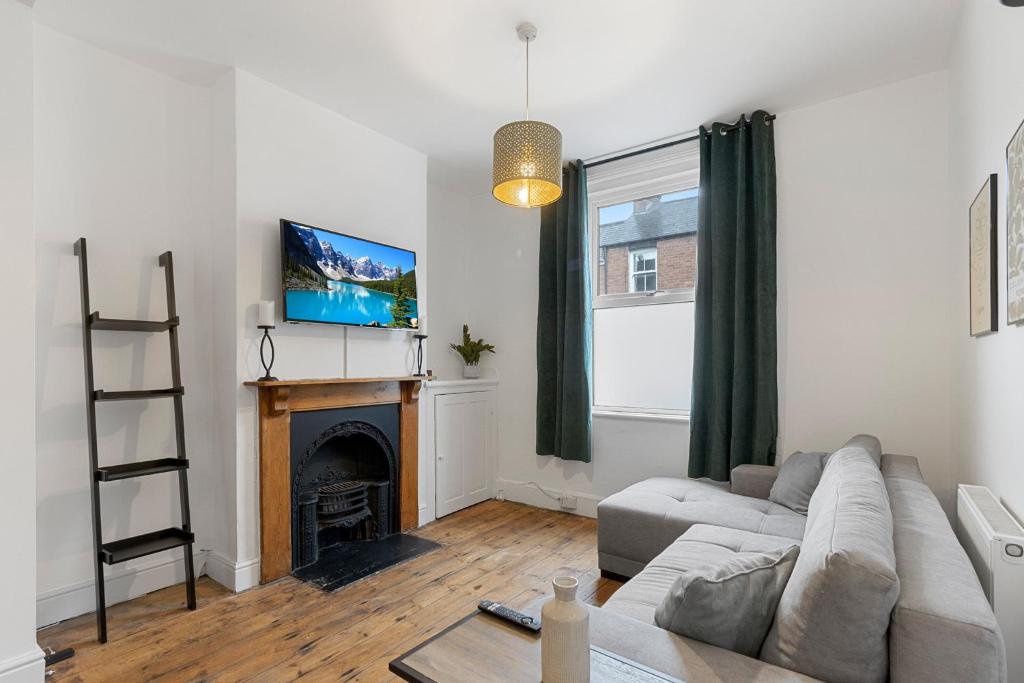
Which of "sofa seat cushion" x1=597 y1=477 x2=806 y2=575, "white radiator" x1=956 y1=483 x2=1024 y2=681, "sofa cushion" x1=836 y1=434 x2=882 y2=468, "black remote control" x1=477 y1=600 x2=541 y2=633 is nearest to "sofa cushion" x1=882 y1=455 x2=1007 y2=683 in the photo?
"white radiator" x1=956 y1=483 x2=1024 y2=681

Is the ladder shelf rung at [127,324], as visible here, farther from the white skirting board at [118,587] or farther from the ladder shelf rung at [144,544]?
the white skirting board at [118,587]

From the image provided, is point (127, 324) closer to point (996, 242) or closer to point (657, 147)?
point (657, 147)

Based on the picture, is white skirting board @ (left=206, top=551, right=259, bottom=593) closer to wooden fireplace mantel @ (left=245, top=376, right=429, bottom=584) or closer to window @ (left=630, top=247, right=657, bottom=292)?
wooden fireplace mantel @ (left=245, top=376, right=429, bottom=584)

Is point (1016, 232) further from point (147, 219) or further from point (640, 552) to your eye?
point (147, 219)

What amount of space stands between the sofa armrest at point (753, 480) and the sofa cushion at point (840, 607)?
179 centimetres

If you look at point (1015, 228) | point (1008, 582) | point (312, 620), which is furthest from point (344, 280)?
point (1008, 582)

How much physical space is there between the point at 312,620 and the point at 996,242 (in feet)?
10.2

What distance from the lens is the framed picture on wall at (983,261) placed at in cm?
185

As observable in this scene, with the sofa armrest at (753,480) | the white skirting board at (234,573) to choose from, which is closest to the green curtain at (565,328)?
the sofa armrest at (753,480)

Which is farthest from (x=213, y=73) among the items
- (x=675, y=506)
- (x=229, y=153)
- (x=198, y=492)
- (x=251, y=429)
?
(x=675, y=506)

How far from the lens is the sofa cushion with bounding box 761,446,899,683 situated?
104 centimetres

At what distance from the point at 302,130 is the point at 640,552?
303 cm

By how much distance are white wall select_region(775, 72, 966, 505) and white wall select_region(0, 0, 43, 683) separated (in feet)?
12.1

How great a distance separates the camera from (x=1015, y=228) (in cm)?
156
